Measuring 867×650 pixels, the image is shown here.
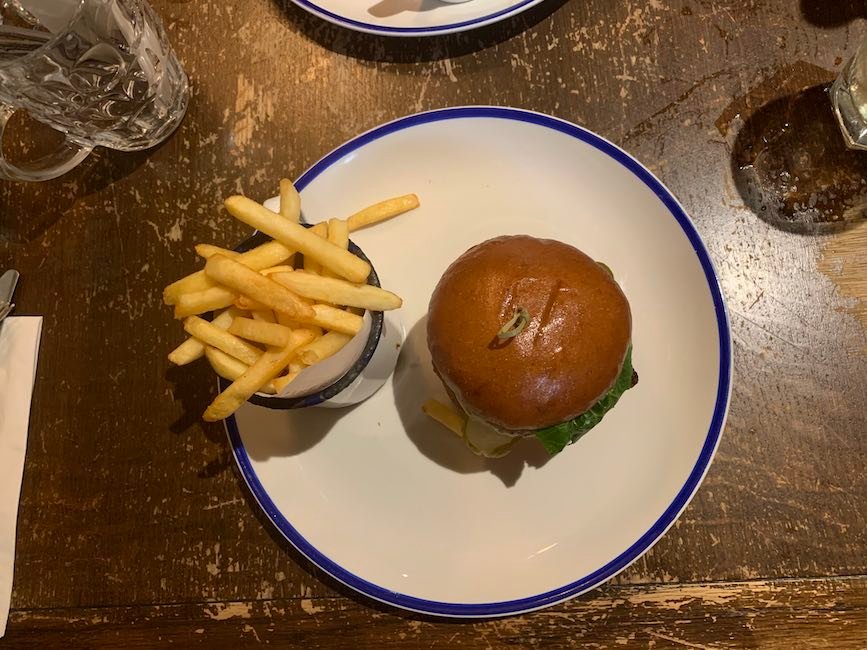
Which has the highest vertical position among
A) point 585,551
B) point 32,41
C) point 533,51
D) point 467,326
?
point 533,51

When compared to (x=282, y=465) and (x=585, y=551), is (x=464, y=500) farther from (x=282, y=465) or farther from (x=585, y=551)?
(x=282, y=465)

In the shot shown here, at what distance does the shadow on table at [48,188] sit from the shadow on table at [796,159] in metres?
1.31

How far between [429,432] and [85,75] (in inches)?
38.7

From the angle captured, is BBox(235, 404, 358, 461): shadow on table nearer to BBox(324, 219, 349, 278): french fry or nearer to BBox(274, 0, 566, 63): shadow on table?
BBox(324, 219, 349, 278): french fry

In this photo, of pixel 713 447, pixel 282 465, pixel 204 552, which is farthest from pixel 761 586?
pixel 204 552

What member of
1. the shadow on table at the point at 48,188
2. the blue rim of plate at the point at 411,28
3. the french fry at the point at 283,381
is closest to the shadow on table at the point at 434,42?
the blue rim of plate at the point at 411,28

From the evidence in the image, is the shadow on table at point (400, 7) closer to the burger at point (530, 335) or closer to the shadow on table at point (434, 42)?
the shadow on table at point (434, 42)

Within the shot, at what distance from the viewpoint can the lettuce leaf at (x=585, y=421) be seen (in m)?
1.16

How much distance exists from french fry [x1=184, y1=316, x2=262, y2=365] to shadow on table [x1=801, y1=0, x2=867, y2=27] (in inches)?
53.9

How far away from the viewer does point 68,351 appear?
4.75 ft

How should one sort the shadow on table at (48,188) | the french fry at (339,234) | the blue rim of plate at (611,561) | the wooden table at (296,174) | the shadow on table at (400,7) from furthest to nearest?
1. the shadow on table at (48,188)
2. the shadow on table at (400,7)
3. the wooden table at (296,174)
4. the blue rim of plate at (611,561)
5. the french fry at (339,234)

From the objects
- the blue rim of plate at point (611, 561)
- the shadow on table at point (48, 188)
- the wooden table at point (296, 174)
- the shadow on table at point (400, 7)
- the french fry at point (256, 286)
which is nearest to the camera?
the french fry at point (256, 286)

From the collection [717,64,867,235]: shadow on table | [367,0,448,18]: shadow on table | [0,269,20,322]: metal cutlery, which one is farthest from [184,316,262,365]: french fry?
[717,64,867,235]: shadow on table

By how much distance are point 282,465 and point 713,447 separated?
792 millimetres
